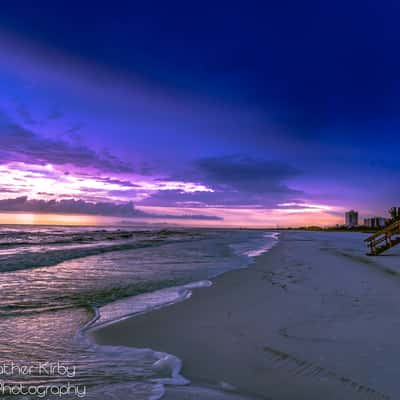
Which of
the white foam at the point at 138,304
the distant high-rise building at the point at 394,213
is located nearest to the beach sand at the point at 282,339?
the white foam at the point at 138,304

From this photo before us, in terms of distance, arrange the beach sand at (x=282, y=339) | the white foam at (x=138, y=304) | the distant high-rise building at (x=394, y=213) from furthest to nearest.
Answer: the distant high-rise building at (x=394, y=213) < the white foam at (x=138, y=304) < the beach sand at (x=282, y=339)

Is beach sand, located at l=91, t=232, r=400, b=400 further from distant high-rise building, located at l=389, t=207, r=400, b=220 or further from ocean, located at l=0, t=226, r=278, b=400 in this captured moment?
distant high-rise building, located at l=389, t=207, r=400, b=220

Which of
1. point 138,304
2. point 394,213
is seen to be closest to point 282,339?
point 138,304

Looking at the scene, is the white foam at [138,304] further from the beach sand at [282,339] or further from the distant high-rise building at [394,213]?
the distant high-rise building at [394,213]

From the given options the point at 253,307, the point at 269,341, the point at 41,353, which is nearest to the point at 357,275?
the point at 253,307

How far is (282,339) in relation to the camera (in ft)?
15.3

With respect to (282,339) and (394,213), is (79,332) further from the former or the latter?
(394,213)

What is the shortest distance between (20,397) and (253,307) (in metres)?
4.70

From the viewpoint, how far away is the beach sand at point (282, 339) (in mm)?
3361

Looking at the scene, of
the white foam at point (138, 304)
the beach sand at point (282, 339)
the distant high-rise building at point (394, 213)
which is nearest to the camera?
the beach sand at point (282, 339)

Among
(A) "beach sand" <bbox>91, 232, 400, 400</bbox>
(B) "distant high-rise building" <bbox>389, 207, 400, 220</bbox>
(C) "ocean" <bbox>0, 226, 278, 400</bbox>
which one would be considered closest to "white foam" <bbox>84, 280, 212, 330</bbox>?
(C) "ocean" <bbox>0, 226, 278, 400</bbox>

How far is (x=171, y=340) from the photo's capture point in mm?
4891

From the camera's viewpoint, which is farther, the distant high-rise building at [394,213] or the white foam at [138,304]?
the distant high-rise building at [394,213]

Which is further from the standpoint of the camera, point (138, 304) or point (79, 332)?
point (138, 304)
